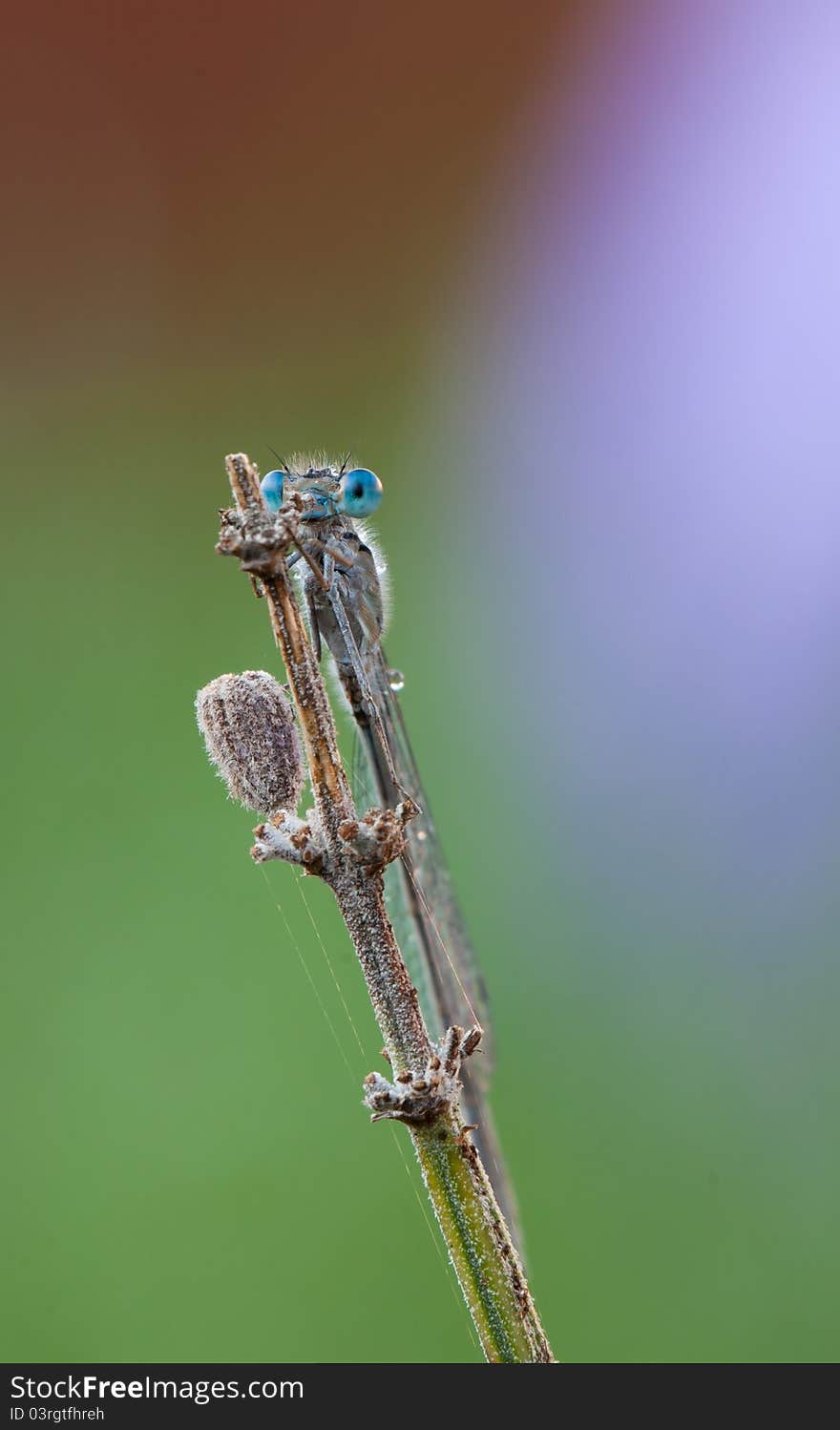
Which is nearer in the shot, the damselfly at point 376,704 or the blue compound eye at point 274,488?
the damselfly at point 376,704

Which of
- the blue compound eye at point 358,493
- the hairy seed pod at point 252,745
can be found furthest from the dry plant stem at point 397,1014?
the blue compound eye at point 358,493

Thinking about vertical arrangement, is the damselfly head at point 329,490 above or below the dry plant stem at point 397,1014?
above

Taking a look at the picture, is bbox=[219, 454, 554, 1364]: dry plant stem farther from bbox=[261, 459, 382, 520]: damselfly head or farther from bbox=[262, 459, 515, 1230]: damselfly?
bbox=[261, 459, 382, 520]: damselfly head

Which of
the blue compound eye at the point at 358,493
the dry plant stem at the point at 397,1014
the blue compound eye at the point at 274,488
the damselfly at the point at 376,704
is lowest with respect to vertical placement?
the dry plant stem at the point at 397,1014

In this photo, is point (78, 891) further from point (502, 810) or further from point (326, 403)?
point (326, 403)

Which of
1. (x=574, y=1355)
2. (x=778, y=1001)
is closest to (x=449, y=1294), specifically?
(x=574, y=1355)

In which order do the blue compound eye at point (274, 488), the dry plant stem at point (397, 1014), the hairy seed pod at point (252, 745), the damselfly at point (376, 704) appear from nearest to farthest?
the dry plant stem at point (397, 1014), the hairy seed pod at point (252, 745), the damselfly at point (376, 704), the blue compound eye at point (274, 488)

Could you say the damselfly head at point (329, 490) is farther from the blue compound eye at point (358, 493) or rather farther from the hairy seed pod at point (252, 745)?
the hairy seed pod at point (252, 745)
